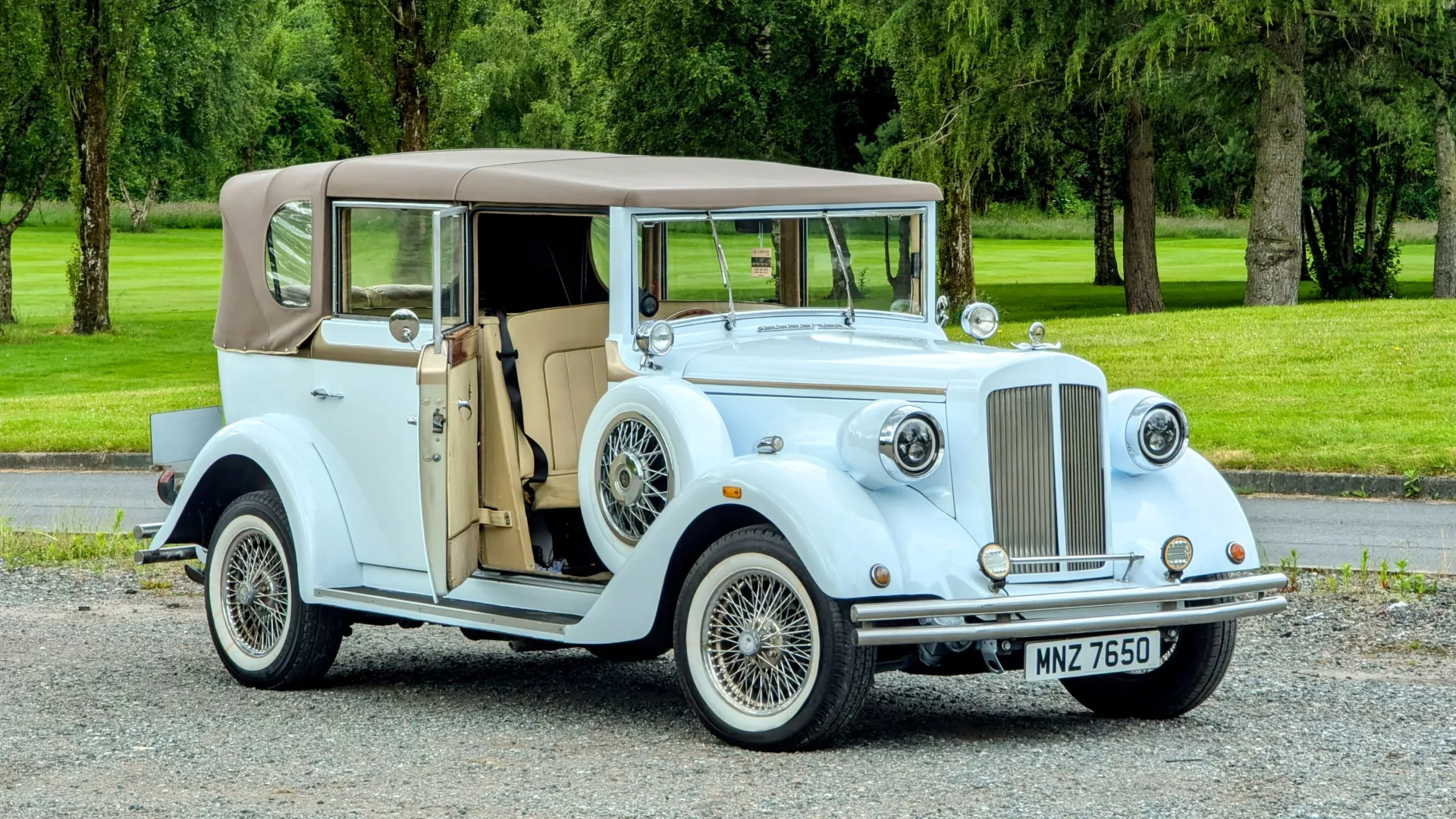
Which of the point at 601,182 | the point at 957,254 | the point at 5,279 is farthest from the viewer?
the point at 5,279

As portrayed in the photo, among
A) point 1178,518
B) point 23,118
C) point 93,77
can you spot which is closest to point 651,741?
point 1178,518

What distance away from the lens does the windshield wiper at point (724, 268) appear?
23.9ft

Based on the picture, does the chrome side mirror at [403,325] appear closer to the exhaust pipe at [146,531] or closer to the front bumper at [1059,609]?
the exhaust pipe at [146,531]

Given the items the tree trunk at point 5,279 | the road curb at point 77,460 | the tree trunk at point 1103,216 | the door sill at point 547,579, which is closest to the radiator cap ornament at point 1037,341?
the door sill at point 547,579

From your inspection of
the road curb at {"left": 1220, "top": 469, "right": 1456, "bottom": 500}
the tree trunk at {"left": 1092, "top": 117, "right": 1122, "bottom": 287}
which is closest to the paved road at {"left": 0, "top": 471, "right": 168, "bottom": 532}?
the road curb at {"left": 1220, "top": 469, "right": 1456, "bottom": 500}

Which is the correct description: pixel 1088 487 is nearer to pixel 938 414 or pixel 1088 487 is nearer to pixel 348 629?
pixel 938 414

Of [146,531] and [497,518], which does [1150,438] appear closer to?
[497,518]

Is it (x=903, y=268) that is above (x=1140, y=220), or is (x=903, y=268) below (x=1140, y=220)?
below

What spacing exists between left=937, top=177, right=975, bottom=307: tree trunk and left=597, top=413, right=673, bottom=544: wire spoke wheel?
2433cm

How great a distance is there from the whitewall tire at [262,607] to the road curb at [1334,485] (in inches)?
346

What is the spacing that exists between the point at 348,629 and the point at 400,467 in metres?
0.94

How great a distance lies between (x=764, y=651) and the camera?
20.1 feet

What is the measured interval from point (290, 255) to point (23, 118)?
3045 cm

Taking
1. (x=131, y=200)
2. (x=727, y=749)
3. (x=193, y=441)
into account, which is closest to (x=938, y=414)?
(x=727, y=749)
